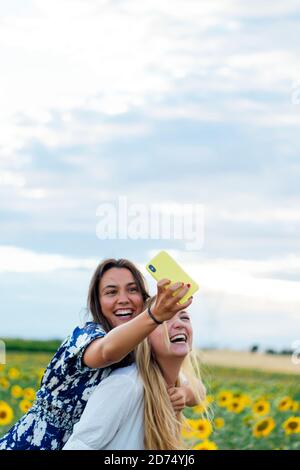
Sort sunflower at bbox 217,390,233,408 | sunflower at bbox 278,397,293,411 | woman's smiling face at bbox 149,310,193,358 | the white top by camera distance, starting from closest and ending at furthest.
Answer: the white top
woman's smiling face at bbox 149,310,193,358
sunflower at bbox 278,397,293,411
sunflower at bbox 217,390,233,408

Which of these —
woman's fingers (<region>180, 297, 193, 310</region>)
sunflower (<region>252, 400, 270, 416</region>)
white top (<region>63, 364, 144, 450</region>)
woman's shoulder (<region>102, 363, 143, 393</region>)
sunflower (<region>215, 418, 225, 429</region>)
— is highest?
woman's fingers (<region>180, 297, 193, 310</region>)

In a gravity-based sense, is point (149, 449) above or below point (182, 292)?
below

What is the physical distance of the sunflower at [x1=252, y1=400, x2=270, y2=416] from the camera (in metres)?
5.03

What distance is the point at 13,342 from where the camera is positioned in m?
9.38

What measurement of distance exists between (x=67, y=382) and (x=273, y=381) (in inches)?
173

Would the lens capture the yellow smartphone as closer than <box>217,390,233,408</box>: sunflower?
Yes

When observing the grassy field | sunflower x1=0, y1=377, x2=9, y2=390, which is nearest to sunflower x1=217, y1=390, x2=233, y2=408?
the grassy field

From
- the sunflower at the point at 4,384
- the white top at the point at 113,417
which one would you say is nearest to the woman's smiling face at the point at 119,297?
the white top at the point at 113,417

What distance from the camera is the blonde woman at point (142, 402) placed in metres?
2.91

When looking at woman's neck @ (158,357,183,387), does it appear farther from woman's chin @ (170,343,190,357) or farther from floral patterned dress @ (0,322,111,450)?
floral patterned dress @ (0,322,111,450)

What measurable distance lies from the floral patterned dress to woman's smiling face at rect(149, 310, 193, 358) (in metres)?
0.18

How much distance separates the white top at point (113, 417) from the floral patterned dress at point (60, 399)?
161 millimetres
